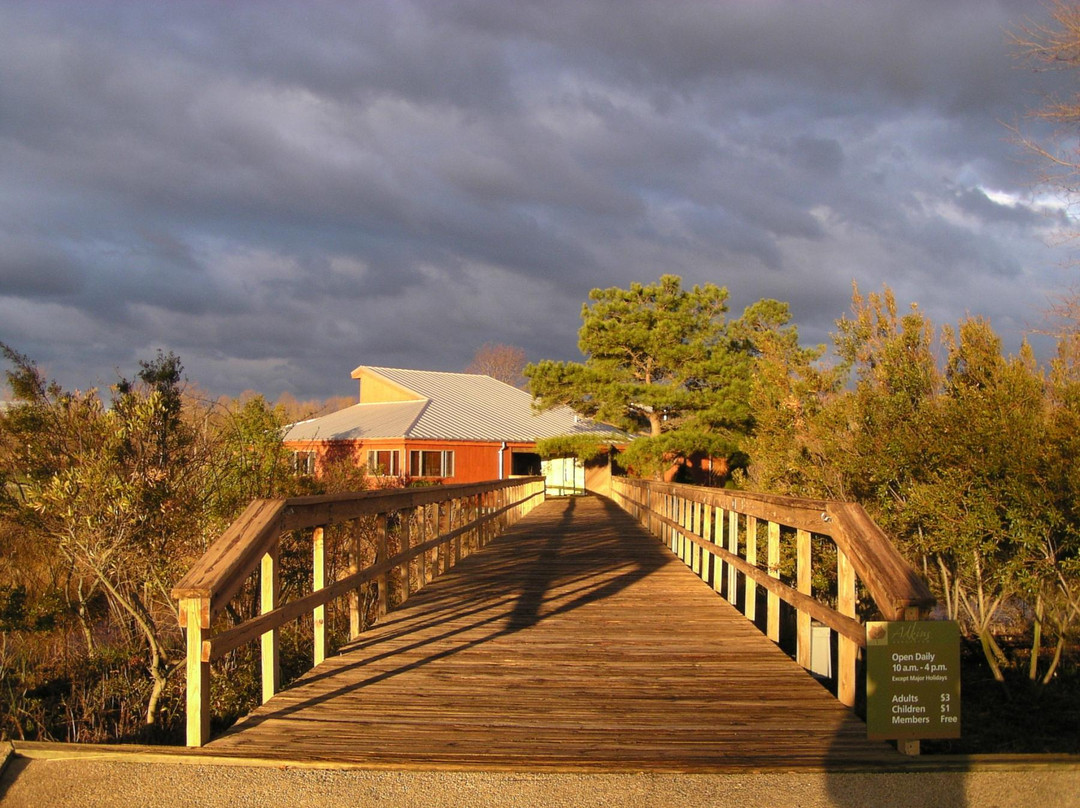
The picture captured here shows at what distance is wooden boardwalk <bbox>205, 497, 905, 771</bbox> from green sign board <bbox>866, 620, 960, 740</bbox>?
16 cm

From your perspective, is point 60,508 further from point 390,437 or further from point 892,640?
point 390,437

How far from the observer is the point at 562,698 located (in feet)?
15.6

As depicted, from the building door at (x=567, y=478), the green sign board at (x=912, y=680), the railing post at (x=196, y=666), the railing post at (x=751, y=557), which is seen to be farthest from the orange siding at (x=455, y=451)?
the green sign board at (x=912, y=680)

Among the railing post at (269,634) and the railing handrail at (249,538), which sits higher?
the railing handrail at (249,538)

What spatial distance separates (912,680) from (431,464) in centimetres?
3070

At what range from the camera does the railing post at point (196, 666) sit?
3818mm

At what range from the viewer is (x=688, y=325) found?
30359mm

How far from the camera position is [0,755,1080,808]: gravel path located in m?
3.34

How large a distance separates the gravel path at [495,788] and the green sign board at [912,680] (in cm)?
23

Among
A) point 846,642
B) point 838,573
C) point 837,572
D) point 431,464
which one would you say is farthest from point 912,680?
point 431,464

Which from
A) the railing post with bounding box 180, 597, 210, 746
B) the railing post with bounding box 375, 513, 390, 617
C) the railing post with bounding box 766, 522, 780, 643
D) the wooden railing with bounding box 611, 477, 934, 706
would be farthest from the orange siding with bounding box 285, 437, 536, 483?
the railing post with bounding box 180, 597, 210, 746

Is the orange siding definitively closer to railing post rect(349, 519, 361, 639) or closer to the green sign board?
railing post rect(349, 519, 361, 639)

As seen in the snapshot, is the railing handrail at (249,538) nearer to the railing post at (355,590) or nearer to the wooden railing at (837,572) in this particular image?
the railing post at (355,590)

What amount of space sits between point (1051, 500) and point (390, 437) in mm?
27045
